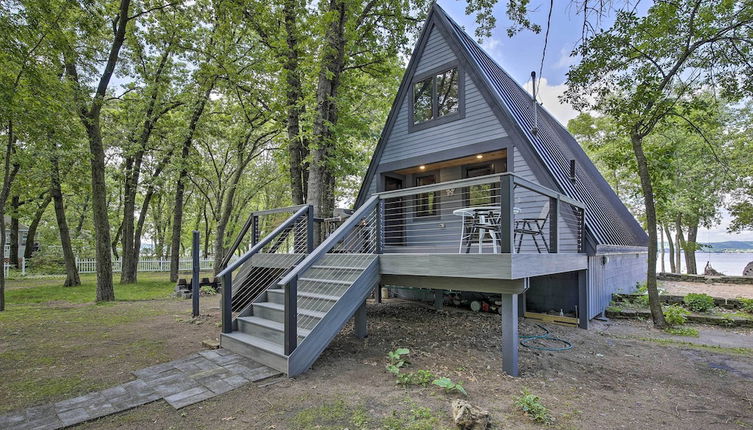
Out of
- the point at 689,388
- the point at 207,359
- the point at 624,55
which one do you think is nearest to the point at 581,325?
the point at 689,388

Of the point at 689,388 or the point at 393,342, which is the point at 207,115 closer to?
the point at 393,342

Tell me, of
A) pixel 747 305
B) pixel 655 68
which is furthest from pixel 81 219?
pixel 747 305

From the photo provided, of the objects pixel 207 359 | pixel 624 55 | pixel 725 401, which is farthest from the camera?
pixel 624 55

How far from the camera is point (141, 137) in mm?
13812

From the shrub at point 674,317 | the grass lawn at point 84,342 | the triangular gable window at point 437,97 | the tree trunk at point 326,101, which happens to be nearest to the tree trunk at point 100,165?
the grass lawn at point 84,342

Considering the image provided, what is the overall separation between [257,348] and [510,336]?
3.29 meters

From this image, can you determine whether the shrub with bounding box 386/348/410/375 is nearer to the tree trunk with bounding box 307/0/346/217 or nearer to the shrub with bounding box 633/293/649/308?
the tree trunk with bounding box 307/0/346/217

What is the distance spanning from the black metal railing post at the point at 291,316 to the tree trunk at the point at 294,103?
5948 mm

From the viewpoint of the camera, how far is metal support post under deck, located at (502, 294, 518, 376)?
4.23 metres

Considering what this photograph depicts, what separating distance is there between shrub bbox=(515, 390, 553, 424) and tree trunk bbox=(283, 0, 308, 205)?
776 cm

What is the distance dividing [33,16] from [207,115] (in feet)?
27.0

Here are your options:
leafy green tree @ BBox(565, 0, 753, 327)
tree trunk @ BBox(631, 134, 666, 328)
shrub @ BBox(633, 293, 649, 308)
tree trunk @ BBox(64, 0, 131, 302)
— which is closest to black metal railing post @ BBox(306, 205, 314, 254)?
leafy green tree @ BBox(565, 0, 753, 327)

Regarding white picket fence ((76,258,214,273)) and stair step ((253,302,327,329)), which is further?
white picket fence ((76,258,214,273))

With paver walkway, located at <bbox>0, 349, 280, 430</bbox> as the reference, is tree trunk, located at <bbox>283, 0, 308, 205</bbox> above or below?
above
